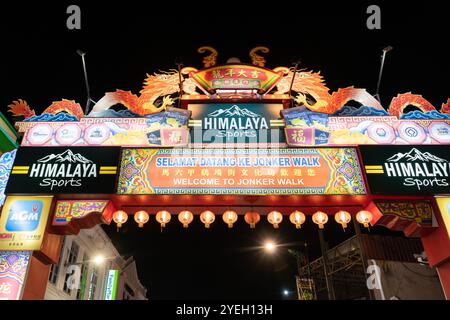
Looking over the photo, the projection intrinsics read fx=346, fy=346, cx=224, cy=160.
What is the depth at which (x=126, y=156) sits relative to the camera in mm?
8469

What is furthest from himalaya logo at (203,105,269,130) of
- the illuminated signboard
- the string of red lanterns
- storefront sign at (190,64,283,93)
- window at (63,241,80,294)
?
window at (63,241,80,294)

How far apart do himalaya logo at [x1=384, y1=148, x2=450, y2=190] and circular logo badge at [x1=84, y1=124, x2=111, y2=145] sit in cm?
693

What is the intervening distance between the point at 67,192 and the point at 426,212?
8.07 m

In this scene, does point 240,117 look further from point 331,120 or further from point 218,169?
point 331,120

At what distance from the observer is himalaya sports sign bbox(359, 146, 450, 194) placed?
25.8 ft

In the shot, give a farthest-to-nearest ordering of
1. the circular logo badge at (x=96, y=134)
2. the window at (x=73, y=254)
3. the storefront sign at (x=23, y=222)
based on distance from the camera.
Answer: the window at (x=73, y=254), the circular logo badge at (x=96, y=134), the storefront sign at (x=23, y=222)

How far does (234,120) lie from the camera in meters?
9.10

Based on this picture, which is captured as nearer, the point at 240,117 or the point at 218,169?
the point at 218,169

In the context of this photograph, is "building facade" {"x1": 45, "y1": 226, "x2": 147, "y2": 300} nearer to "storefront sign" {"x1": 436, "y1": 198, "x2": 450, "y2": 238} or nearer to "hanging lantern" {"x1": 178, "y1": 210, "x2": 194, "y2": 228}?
"hanging lantern" {"x1": 178, "y1": 210, "x2": 194, "y2": 228}

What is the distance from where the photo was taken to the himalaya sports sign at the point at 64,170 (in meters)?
7.79

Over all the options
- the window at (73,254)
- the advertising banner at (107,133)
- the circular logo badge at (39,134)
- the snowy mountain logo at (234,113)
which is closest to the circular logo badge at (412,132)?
the snowy mountain logo at (234,113)

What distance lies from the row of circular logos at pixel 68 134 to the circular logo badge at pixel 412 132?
297 inches

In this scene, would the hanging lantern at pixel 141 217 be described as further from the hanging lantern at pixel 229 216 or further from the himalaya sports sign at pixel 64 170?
the hanging lantern at pixel 229 216

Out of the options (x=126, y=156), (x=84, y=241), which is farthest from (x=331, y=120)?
(x=84, y=241)
